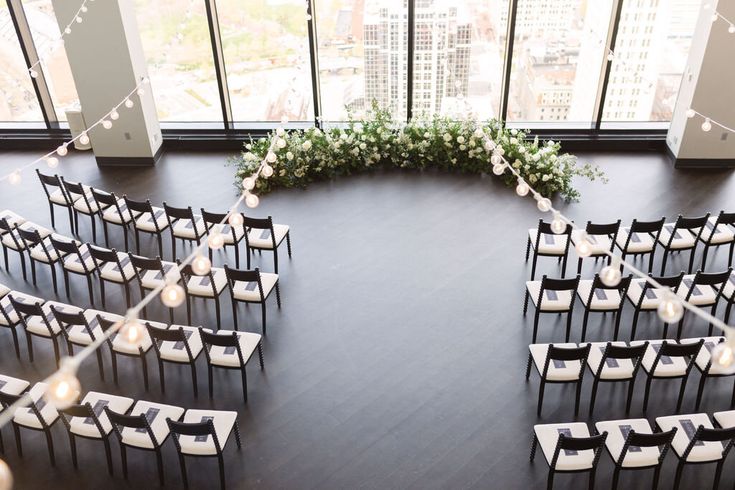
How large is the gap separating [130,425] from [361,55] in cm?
810

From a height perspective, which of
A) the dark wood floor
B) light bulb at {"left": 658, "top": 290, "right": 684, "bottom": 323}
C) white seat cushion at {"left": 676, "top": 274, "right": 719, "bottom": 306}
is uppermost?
light bulb at {"left": 658, "top": 290, "right": 684, "bottom": 323}

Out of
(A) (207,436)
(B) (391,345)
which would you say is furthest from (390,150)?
(A) (207,436)

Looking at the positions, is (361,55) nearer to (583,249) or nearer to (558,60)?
(558,60)

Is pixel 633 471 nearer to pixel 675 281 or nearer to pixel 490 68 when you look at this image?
pixel 675 281

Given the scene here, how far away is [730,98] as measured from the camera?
1093cm

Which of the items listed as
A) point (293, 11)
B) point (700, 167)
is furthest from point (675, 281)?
point (293, 11)

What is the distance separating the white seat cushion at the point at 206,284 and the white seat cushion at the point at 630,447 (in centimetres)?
447

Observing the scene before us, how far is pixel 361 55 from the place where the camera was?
39.2 ft

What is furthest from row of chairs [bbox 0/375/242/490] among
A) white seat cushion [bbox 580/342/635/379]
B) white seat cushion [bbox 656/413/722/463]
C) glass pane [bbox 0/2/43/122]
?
glass pane [bbox 0/2/43/122]

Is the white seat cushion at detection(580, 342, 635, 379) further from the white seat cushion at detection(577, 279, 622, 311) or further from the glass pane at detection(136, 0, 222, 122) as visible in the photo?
the glass pane at detection(136, 0, 222, 122)

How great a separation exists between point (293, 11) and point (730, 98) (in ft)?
24.3

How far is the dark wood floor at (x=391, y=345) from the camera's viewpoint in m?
6.41

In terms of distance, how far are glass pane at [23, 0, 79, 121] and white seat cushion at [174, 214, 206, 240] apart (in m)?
4.61

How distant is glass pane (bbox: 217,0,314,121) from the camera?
11570 mm
